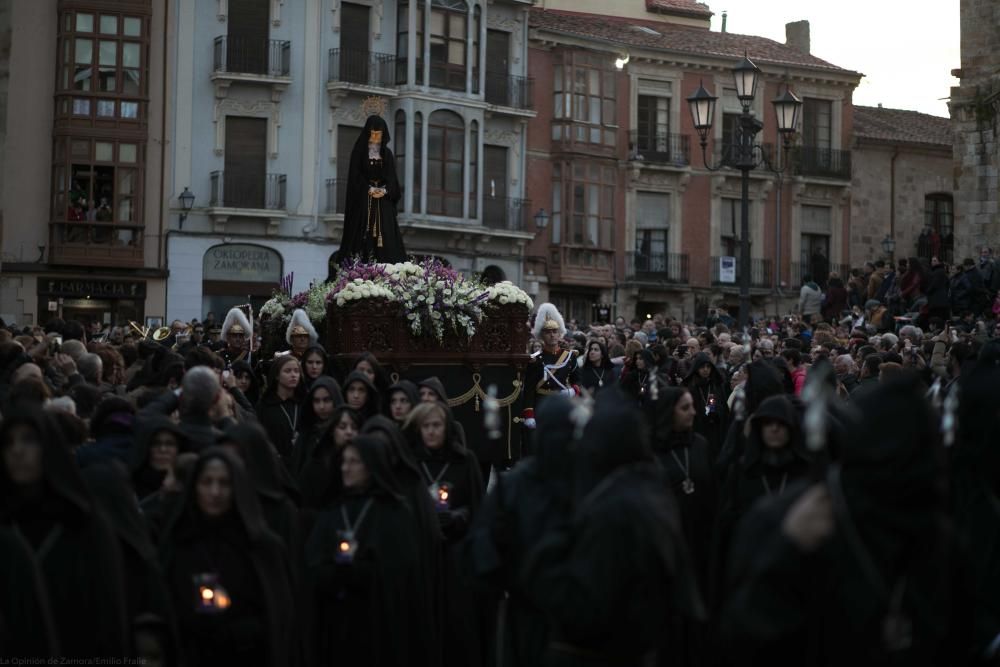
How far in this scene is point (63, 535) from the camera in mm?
6480

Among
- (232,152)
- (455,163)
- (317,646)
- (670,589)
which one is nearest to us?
(670,589)

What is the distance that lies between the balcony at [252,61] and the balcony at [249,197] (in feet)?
6.64

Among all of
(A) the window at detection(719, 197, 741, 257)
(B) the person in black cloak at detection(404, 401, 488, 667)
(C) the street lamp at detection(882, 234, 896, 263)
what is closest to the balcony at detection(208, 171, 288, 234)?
(A) the window at detection(719, 197, 741, 257)

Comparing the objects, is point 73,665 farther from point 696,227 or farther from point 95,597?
point 696,227

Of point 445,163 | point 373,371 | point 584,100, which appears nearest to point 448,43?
point 445,163

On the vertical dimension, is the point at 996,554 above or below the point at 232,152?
below

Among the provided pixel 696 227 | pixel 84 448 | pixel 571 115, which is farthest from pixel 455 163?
pixel 84 448

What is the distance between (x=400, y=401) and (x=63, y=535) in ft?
15.1

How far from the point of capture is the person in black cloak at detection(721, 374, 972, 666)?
5.22 meters

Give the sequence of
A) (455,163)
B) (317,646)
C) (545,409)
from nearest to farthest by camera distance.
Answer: (545,409) < (317,646) < (455,163)

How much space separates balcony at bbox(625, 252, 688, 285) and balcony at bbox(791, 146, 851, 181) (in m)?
5.00

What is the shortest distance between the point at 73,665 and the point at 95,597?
269mm

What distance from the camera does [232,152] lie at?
38844mm

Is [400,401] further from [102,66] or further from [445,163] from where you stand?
[445,163]
